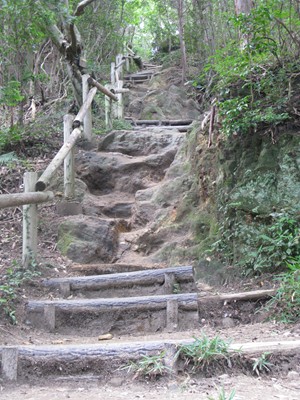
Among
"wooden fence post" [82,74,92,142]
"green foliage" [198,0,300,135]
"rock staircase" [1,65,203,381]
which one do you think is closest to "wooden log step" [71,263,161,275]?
"rock staircase" [1,65,203,381]

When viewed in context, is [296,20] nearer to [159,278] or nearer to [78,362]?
[159,278]

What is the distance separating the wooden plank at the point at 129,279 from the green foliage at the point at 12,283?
0.21 metres

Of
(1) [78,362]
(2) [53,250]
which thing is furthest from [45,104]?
(1) [78,362]

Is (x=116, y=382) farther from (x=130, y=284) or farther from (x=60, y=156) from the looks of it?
(x=60, y=156)

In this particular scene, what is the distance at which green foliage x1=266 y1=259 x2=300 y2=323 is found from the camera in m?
3.27

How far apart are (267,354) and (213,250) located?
203 centimetres

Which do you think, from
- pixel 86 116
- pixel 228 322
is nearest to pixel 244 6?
pixel 86 116

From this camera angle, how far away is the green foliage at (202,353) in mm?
2588

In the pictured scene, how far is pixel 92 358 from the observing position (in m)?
2.78

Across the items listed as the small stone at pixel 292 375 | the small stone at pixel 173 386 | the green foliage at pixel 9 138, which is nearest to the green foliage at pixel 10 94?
the green foliage at pixel 9 138

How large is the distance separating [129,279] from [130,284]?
55 millimetres

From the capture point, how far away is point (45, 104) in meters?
10.0

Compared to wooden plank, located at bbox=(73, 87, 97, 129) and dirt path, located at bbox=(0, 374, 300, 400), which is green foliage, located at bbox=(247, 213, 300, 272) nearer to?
dirt path, located at bbox=(0, 374, 300, 400)

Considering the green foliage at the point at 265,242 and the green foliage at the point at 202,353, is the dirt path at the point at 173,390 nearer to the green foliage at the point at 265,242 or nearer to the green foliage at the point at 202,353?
the green foliage at the point at 202,353
